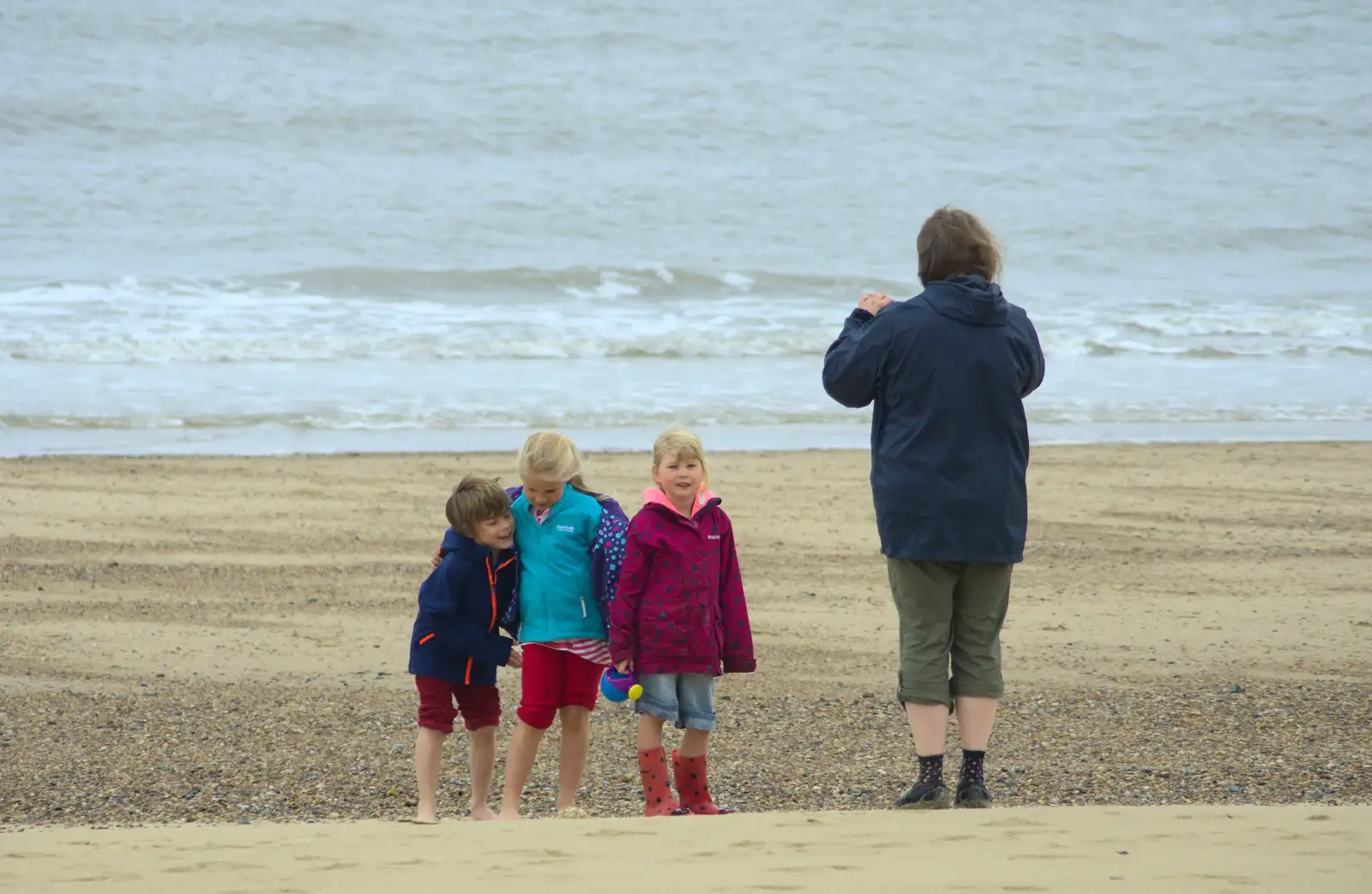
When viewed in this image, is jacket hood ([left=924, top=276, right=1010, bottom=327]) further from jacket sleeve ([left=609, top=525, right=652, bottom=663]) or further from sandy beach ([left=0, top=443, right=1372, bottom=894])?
sandy beach ([left=0, top=443, right=1372, bottom=894])

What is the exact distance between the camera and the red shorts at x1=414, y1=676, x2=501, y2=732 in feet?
13.6

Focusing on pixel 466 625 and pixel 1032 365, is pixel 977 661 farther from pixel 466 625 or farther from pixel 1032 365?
pixel 466 625

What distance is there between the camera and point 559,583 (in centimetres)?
407

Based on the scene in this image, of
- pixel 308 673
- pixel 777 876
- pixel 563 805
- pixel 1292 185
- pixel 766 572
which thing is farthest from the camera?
pixel 1292 185

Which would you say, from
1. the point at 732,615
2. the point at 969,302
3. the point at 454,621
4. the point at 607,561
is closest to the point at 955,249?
the point at 969,302

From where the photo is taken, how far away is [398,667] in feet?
19.9

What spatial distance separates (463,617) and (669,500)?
69cm

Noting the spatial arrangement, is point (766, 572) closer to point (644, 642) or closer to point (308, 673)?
point (308, 673)

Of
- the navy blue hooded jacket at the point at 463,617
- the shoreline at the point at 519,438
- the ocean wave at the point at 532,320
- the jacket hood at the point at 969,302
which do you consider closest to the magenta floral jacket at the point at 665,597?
the navy blue hooded jacket at the point at 463,617

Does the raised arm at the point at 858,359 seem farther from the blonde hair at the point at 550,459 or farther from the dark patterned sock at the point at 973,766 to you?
the dark patterned sock at the point at 973,766

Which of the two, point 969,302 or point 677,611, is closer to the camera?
point 969,302

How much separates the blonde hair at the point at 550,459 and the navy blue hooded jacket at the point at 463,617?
0.87 ft

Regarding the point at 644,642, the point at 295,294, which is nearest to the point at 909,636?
the point at 644,642

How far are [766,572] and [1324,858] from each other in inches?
173
